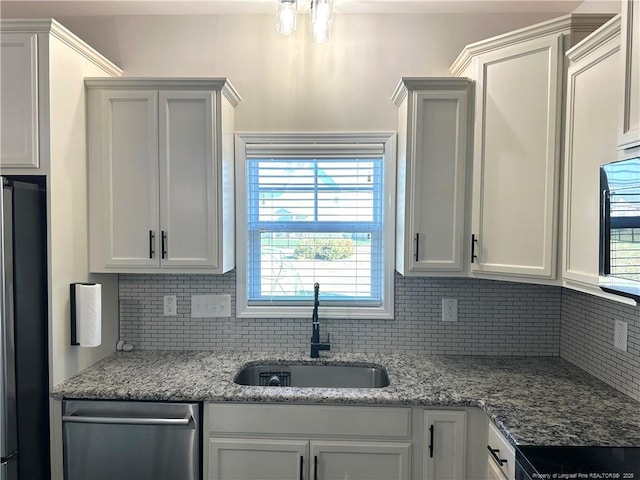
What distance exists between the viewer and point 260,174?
7.87 feet

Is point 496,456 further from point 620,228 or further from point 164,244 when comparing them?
point 164,244

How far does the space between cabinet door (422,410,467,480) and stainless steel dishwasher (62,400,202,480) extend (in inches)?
39.4

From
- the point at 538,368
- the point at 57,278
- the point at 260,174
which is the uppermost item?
the point at 260,174

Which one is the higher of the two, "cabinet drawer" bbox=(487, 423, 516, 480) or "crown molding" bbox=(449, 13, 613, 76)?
"crown molding" bbox=(449, 13, 613, 76)

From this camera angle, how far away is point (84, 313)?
6.20 ft

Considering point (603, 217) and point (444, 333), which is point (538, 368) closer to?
point (444, 333)

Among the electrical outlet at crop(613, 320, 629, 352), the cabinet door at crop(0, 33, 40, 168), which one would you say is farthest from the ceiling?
the electrical outlet at crop(613, 320, 629, 352)

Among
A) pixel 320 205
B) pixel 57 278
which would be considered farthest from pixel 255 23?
pixel 57 278

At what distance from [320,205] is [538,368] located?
57.4 inches

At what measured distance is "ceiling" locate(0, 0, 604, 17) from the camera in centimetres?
220

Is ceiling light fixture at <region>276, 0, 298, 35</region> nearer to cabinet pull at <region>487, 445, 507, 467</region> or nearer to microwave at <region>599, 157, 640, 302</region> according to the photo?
microwave at <region>599, 157, 640, 302</region>

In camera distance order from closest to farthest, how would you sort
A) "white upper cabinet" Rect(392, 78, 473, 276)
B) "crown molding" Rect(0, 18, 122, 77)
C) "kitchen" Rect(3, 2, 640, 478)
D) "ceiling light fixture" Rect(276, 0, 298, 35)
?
"crown molding" Rect(0, 18, 122, 77)
"ceiling light fixture" Rect(276, 0, 298, 35)
"white upper cabinet" Rect(392, 78, 473, 276)
"kitchen" Rect(3, 2, 640, 478)

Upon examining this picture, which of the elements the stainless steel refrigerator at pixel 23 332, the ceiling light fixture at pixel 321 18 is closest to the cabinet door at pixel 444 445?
the stainless steel refrigerator at pixel 23 332

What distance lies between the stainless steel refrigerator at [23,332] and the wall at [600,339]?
2.52m
